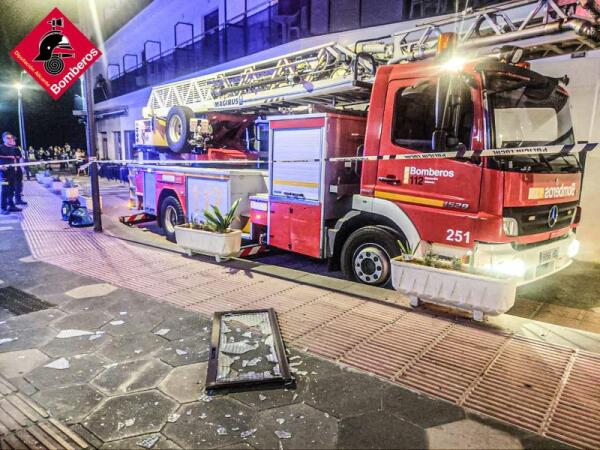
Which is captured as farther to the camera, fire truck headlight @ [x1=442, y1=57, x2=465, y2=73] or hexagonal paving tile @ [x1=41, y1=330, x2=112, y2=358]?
fire truck headlight @ [x1=442, y1=57, x2=465, y2=73]

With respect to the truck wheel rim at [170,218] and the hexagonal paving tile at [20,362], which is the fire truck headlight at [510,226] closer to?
the hexagonal paving tile at [20,362]

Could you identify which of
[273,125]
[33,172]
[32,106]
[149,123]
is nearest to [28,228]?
[149,123]

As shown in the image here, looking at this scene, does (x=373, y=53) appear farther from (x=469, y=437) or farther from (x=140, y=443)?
(x=140, y=443)

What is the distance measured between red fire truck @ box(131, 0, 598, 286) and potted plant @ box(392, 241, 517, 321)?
8.1 inches

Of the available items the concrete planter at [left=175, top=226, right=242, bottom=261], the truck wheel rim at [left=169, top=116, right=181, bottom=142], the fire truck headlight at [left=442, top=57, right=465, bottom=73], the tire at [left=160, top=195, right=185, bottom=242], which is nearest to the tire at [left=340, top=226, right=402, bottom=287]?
the concrete planter at [left=175, top=226, right=242, bottom=261]

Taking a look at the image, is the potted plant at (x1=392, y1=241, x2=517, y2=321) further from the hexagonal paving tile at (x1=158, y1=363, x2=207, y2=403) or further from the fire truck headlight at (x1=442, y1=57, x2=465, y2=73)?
the hexagonal paving tile at (x1=158, y1=363, x2=207, y2=403)

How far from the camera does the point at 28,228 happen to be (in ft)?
29.4

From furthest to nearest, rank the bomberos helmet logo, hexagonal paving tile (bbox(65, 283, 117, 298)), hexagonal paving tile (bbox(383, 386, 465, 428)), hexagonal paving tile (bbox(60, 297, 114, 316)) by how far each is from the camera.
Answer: the bomberos helmet logo → hexagonal paving tile (bbox(65, 283, 117, 298)) → hexagonal paving tile (bbox(60, 297, 114, 316)) → hexagonal paving tile (bbox(383, 386, 465, 428))

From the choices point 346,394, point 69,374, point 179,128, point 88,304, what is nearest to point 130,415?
point 69,374

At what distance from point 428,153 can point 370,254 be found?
4.76 feet

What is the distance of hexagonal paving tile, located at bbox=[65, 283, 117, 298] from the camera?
4.89 meters

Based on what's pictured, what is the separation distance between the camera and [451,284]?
4117 millimetres

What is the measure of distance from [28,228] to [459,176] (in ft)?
28.9

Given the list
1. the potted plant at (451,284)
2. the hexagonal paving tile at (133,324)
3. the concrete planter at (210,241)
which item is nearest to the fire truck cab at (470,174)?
the potted plant at (451,284)
